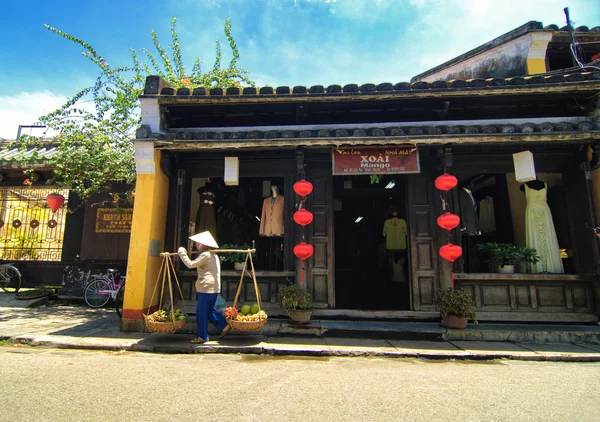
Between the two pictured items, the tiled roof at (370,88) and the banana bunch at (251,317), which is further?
the tiled roof at (370,88)

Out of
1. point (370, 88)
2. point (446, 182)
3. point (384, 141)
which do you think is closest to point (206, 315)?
point (384, 141)

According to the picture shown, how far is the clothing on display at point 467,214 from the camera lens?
796 centimetres

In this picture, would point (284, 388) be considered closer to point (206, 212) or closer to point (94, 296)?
point (206, 212)

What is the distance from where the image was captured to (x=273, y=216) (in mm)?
8172

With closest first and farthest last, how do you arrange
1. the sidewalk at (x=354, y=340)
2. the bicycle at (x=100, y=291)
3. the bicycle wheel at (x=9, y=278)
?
the sidewalk at (x=354, y=340), the bicycle at (x=100, y=291), the bicycle wheel at (x=9, y=278)

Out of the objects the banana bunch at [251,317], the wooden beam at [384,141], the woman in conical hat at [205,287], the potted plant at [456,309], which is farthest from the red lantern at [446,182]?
the woman in conical hat at [205,287]

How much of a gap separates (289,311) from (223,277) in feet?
5.98

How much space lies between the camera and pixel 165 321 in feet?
20.0

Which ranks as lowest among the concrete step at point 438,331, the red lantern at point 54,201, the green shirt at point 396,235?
the concrete step at point 438,331

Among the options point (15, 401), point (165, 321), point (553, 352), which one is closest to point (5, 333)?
point (165, 321)

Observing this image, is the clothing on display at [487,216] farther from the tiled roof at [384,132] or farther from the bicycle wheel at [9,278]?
the bicycle wheel at [9,278]

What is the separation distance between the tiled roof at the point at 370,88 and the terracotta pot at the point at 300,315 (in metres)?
4.48

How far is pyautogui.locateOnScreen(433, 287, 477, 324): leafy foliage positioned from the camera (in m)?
6.69

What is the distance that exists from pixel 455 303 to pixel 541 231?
292cm
